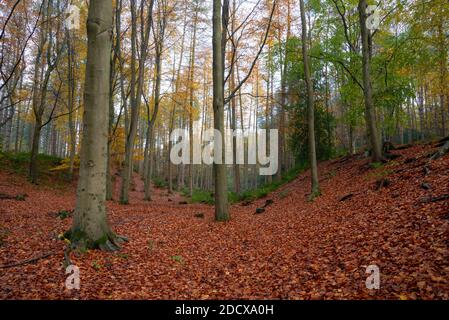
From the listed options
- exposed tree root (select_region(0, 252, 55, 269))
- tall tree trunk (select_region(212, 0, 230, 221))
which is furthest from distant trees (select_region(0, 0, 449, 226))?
exposed tree root (select_region(0, 252, 55, 269))

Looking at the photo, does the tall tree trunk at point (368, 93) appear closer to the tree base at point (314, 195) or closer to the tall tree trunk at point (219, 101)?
the tree base at point (314, 195)

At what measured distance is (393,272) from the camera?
332 cm

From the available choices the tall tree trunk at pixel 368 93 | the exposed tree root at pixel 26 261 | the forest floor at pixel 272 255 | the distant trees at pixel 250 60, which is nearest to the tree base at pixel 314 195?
the distant trees at pixel 250 60

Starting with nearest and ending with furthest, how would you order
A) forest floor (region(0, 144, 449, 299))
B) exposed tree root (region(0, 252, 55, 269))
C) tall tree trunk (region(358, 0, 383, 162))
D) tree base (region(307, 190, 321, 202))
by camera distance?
forest floor (region(0, 144, 449, 299)), exposed tree root (region(0, 252, 55, 269)), tree base (region(307, 190, 321, 202)), tall tree trunk (region(358, 0, 383, 162))

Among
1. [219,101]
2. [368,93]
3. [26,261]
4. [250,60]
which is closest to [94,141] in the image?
[26,261]

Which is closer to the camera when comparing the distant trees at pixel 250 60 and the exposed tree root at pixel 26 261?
the exposed tree root at pixel 26 261

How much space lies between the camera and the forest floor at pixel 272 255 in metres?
3.31

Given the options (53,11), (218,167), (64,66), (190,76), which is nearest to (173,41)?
(190,76)

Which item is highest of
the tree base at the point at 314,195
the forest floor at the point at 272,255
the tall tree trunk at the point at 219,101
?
the tall tree trunk at the point at 219,101

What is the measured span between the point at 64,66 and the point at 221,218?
18.3 m

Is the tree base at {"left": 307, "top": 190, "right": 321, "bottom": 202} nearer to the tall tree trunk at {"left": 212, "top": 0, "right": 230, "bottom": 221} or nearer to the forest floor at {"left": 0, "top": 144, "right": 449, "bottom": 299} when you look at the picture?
the forest floor at {"left": 0, "top": 144, "right": 449, "bottom": 299}

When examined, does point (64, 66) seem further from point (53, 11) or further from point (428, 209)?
point (428, 209)

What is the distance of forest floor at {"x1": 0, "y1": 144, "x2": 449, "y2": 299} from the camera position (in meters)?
3.31
